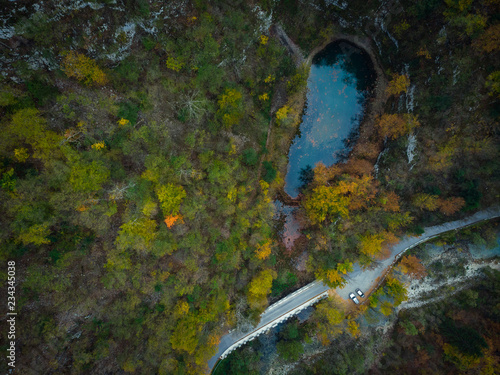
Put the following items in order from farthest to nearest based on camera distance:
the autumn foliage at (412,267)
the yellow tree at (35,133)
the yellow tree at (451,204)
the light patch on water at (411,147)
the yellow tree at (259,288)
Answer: the autumn foliage at (412,267), the light patch on water at (411,147), the yellow tree at (259,288), the yellow tree at (451,204), the yellow tree at (35,133)

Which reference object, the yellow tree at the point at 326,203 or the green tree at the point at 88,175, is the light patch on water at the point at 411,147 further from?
the green tree at the point at 88,175

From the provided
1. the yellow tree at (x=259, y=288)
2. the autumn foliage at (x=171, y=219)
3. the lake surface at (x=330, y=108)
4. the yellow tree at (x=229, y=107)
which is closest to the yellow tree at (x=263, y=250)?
the yellow tree at (x=259, y=288)

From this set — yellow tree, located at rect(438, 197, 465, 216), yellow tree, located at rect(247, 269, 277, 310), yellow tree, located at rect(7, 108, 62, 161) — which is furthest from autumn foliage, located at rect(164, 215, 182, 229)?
yellow tree, located at rect(438, 197, 465, 216)

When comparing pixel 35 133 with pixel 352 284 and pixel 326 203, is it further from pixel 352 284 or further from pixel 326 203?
pixel 352 284

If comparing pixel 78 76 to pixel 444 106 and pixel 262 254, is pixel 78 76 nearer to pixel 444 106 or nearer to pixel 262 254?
pixel 262 254

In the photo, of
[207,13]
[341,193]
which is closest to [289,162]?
[341,193]

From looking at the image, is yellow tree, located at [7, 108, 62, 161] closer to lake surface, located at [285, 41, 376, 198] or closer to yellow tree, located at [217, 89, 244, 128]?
yellow tree, located at [217, 89, 244, 128]
